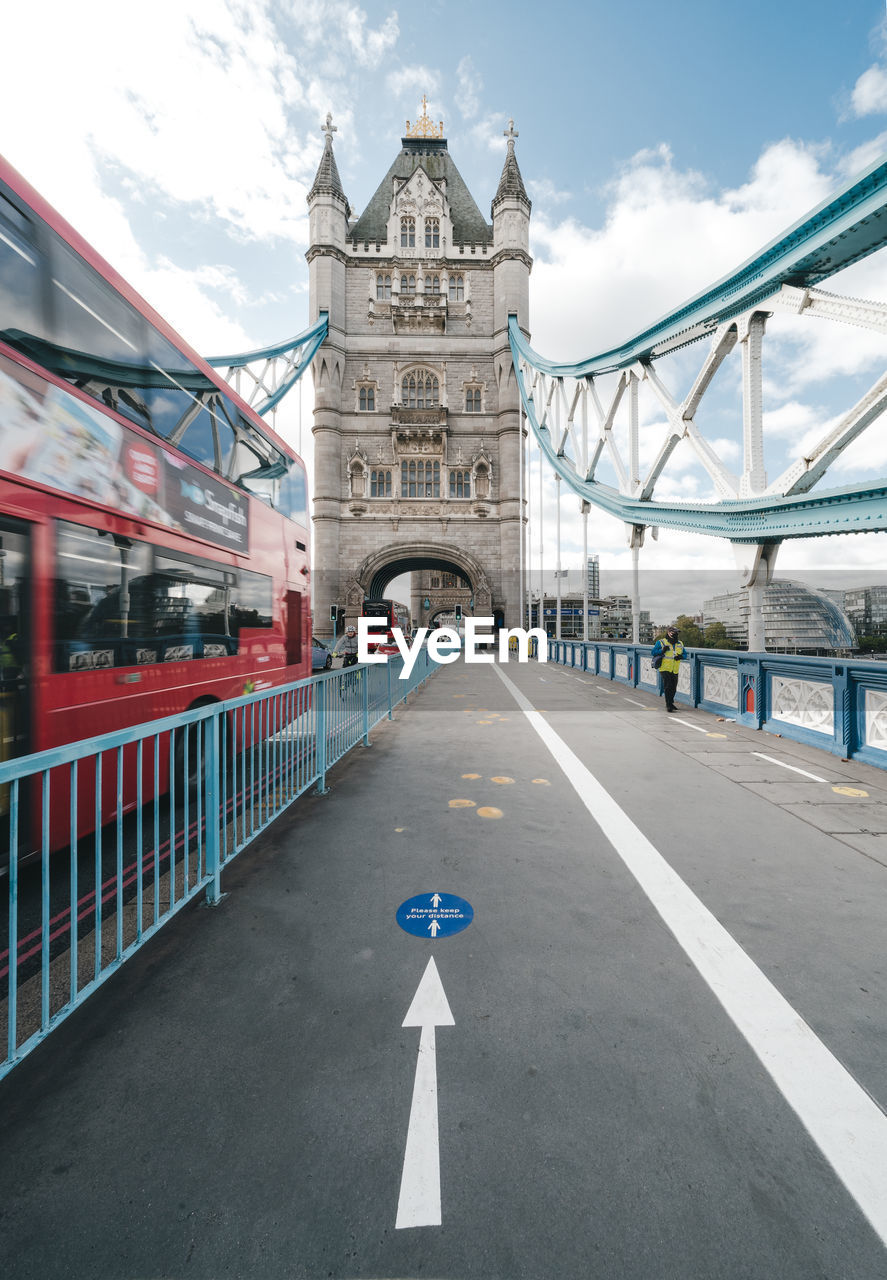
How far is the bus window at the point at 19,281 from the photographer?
3236mm

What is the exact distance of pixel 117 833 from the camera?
9.49 feet

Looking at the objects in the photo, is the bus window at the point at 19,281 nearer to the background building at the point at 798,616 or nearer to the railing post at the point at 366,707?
the railing post at the point at 366,707

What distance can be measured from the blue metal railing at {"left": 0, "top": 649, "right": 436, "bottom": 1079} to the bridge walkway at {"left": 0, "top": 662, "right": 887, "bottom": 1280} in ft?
0.67

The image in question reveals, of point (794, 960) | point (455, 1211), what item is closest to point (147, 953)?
point (455, 1211)

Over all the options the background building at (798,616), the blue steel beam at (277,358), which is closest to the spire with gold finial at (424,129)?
the blue steel beam at (277,358)

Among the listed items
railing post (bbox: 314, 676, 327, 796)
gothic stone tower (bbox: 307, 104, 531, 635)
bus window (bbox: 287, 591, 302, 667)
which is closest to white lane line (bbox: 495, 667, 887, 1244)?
railing post (bbox: 314, 676, 327, 796)

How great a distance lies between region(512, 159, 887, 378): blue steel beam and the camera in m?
12.0

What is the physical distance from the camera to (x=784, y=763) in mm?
6102

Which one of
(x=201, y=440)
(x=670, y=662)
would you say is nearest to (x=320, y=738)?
(x=201, y=440)

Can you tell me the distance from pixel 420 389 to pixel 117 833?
3645 centimetres

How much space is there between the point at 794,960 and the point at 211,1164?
2575 mm

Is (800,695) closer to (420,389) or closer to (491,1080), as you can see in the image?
(491,1080)

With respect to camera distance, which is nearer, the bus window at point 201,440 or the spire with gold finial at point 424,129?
the bus window at point 201,440

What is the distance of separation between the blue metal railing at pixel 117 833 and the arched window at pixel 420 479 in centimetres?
2960
